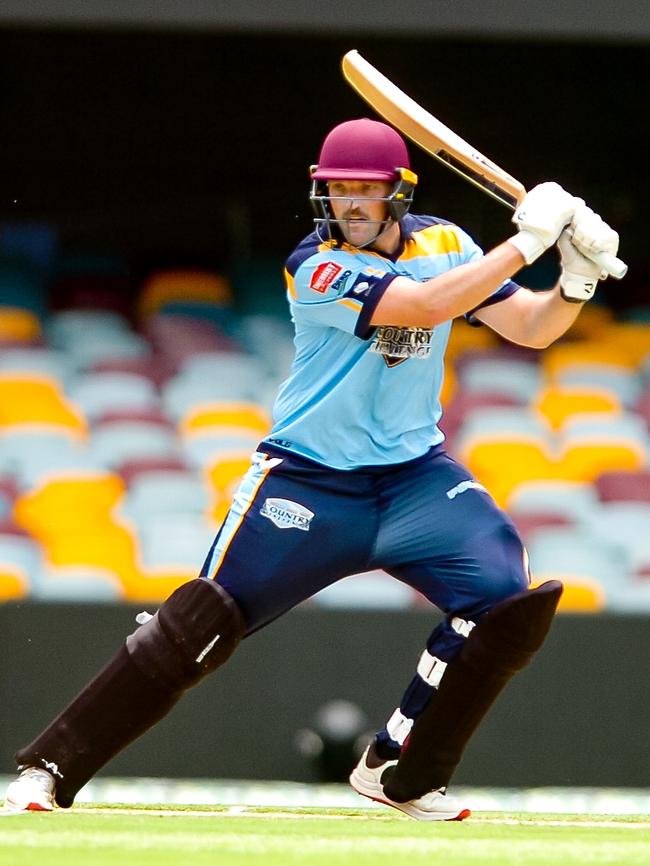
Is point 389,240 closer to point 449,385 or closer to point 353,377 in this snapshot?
point 353,377

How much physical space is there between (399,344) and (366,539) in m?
0.46

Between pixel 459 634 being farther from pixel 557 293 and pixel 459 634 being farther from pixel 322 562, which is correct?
pixel 557 293

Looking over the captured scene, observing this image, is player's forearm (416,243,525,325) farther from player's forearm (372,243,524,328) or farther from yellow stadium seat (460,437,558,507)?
yellow stadium seat (460,437,558,507)

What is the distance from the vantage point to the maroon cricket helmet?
436cm

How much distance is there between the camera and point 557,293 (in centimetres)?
443

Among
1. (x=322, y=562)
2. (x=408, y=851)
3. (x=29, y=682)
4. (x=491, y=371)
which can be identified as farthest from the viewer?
(x=491, y=371)

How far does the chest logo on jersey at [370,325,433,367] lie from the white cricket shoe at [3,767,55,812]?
126cm

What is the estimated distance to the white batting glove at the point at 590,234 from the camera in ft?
14.1

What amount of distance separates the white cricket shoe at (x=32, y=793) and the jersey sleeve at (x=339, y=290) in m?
1.24

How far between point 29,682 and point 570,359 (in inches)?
129

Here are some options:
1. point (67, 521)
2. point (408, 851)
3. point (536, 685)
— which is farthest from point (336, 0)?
point (408, 851)

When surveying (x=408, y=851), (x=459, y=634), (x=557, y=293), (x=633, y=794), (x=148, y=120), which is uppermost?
(x=148, y=120)

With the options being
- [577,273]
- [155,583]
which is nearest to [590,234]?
[577,273]

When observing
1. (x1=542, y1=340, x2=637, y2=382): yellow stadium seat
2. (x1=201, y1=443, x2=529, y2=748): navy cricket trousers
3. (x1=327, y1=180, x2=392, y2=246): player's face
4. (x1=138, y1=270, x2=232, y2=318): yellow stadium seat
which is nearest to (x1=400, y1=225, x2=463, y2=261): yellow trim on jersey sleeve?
(x1=327, y1=180, x2=392, y2=246): player's face
